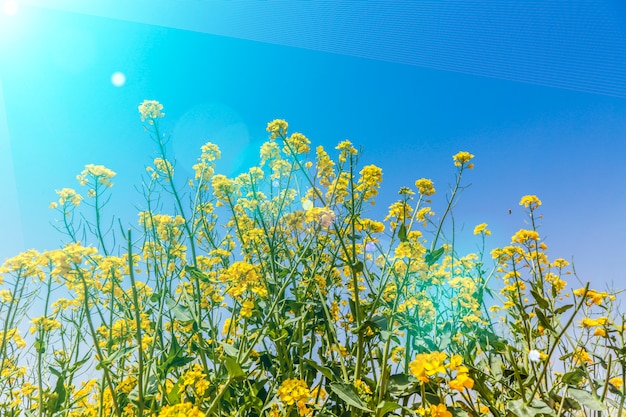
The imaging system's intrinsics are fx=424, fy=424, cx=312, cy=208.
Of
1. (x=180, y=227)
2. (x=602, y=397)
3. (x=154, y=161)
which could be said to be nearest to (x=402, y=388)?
(x=602, y=397)

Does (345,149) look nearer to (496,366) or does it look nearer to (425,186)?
(425,186)

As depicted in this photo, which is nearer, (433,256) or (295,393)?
(295,393)

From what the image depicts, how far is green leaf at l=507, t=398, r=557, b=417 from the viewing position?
4.96ft

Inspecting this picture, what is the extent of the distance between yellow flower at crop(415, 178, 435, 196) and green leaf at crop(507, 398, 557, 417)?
1.06 m

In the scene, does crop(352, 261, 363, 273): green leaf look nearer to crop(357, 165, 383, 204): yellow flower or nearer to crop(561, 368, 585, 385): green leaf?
crop(357, 165, 383, 204): yellow flower

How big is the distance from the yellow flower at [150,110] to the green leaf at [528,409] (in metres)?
2.34

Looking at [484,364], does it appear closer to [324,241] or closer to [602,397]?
[602,397]

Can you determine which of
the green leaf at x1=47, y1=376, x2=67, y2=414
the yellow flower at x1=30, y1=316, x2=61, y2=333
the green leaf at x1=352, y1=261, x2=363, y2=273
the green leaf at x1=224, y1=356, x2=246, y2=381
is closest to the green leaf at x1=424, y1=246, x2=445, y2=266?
the green leaf at x1=352, y1=261, x2=363, y2=273

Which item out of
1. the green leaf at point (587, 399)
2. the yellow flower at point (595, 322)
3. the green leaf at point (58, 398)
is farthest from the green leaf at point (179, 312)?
the yellow flower at point (595, 322)

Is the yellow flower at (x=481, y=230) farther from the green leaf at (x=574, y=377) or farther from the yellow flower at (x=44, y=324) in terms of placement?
the yellow flower at (x=44, y=324)

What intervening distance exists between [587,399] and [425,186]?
115 cm

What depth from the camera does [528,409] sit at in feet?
5.04

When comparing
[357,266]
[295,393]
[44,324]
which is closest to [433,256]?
[357,266]

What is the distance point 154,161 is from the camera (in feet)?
8.92
